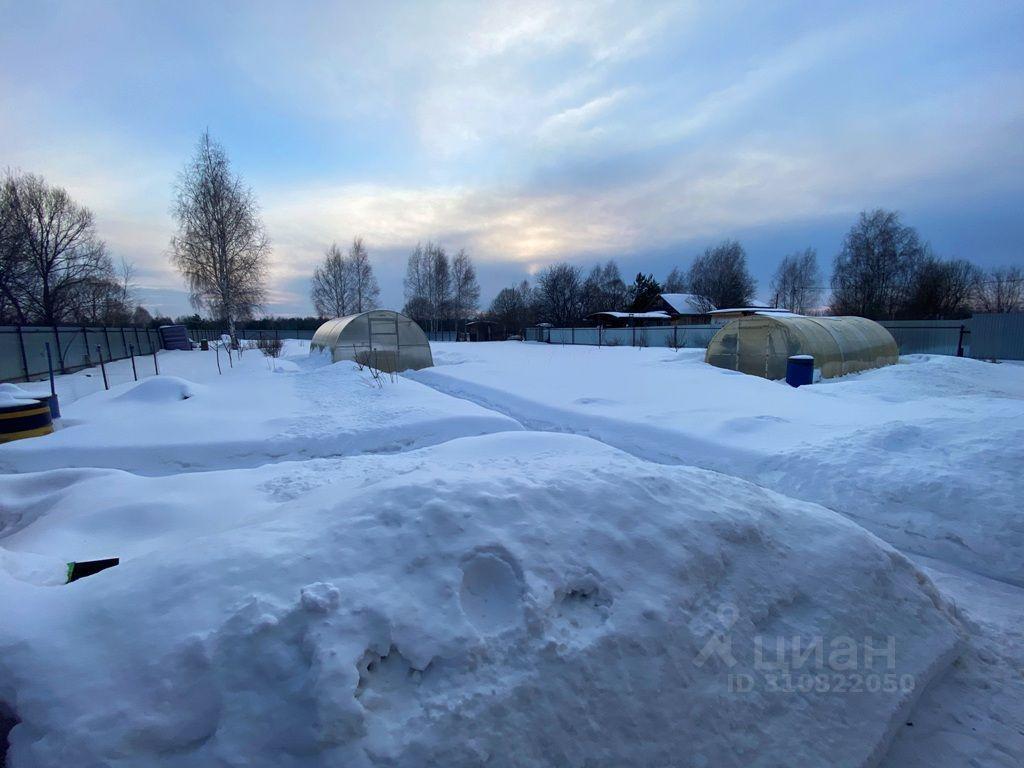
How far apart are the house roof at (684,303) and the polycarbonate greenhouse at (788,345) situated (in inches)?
1248

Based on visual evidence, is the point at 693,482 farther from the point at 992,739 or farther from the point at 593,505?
the point at 992,739

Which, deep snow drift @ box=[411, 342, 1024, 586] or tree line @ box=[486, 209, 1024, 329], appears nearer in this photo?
deep snow drift @ box=[411, 342, 1024, 586]

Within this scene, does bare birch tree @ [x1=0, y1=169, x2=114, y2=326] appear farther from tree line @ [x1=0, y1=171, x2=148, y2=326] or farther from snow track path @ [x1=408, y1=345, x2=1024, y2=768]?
snow track path @ [x1=408, y1=345, x2=1024, y2=768]

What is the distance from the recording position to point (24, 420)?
7574 millimetres

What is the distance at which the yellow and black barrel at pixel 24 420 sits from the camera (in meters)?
7.41

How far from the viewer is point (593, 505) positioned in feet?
9.20

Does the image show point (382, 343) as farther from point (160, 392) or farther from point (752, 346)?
point (752, 346)

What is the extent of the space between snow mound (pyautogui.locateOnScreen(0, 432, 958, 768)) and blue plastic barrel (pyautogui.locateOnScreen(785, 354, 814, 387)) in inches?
448

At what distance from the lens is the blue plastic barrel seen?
1313 centimetres

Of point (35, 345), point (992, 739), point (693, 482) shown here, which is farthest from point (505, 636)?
point (35, 345)

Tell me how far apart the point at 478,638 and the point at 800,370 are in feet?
45.1

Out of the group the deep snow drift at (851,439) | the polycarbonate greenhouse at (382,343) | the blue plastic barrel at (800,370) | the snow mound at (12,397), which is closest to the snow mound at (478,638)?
the deep snow drift at (851,439)

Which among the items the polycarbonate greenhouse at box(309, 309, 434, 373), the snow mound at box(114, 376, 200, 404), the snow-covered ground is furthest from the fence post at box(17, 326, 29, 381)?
the snow-covered ground

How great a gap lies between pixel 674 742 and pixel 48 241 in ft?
138
